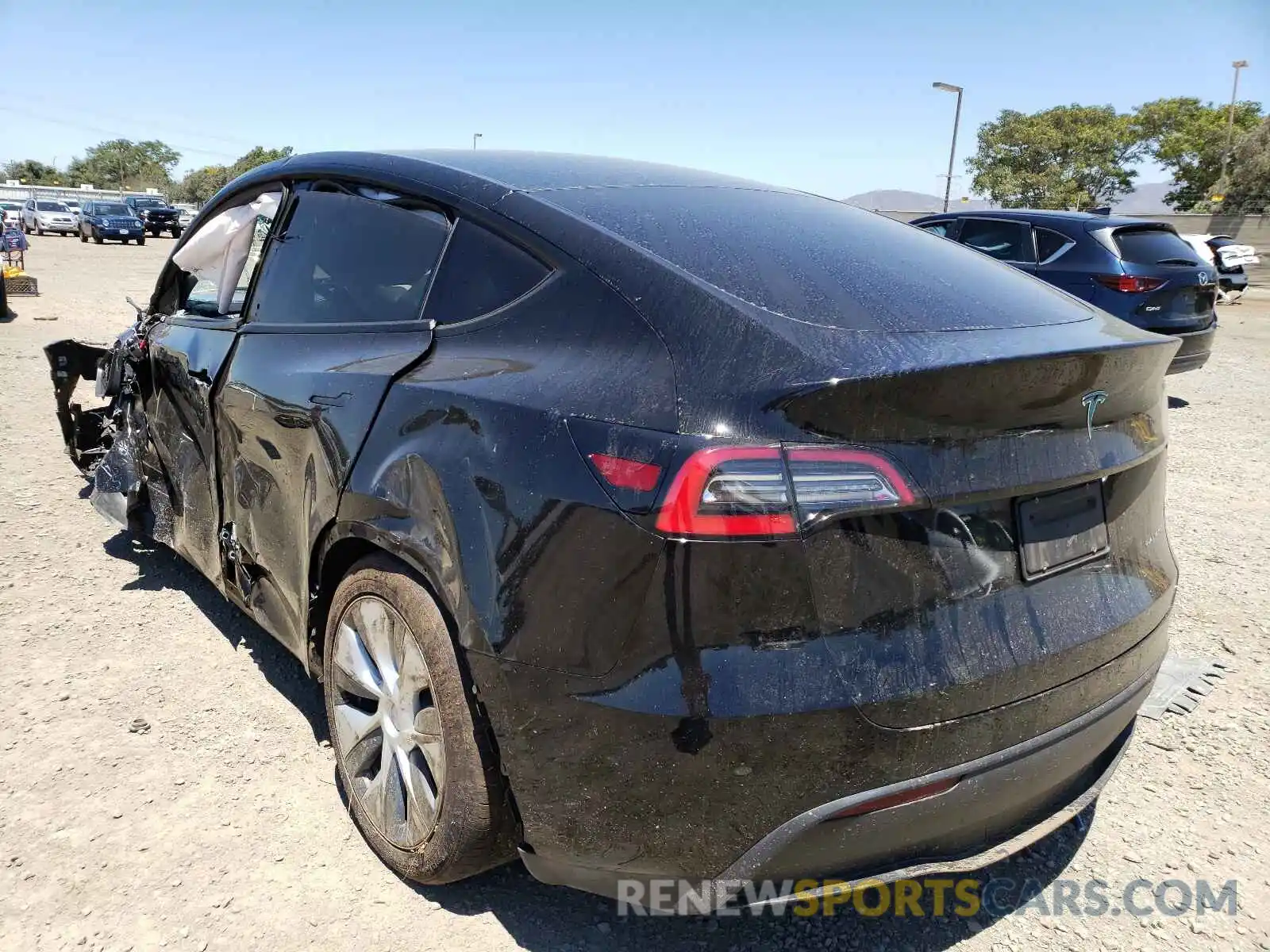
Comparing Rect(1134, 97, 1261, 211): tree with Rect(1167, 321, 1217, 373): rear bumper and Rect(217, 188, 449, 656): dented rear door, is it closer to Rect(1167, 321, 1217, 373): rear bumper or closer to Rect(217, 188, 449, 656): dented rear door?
Rect(1167, 321, 1217, 373): rear bumper

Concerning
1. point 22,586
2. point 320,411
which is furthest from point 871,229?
point 22,586

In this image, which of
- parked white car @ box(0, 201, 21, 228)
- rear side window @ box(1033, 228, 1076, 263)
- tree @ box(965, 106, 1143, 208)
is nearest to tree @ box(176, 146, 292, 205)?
parked white car @ box(0, 201, 21, 228)

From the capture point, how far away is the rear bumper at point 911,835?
1658 millimetres

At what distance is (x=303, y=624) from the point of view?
2.61 metres

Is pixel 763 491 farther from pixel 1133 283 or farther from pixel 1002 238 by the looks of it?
pixel 1002 238

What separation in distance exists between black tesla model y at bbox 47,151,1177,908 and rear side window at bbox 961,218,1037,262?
727 cm

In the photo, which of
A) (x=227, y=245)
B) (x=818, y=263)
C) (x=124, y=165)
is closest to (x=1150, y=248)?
(x=818, y=263)

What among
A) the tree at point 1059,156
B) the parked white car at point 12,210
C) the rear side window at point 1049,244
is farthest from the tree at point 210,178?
the rear side window at point 1049,244

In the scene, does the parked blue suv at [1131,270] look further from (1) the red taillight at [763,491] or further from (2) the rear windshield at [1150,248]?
(1) the red taillight at [763,491]

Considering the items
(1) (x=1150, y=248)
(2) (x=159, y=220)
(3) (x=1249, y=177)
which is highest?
(3) (x=1249, y=177)

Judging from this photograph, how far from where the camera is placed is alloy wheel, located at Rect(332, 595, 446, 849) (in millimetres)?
2078

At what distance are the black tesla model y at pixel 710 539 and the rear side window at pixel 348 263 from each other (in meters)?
0.02

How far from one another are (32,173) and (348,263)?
12572 centimetres

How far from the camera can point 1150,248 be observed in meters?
8.41
